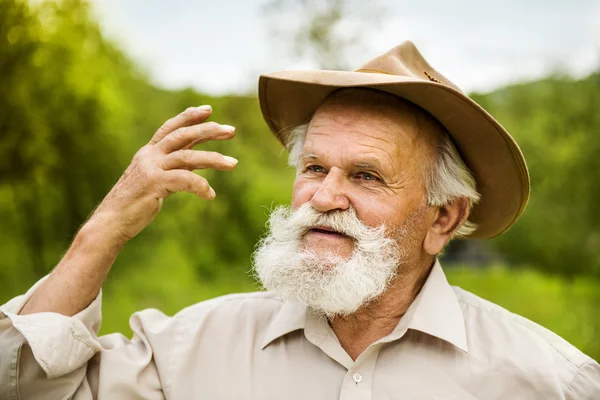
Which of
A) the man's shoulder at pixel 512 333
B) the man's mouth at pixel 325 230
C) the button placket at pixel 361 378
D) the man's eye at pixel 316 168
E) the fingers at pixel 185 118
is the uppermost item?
the fingers at pixel 185 118

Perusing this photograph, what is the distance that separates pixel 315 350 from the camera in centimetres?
247

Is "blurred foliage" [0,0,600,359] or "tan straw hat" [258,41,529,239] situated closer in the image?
"tan straw hat" [258,41,529,239]

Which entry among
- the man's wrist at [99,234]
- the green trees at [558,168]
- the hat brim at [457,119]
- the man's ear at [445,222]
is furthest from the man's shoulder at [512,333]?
the green trees at [558,168]

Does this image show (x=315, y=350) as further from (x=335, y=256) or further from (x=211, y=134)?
(x=211, y=134)

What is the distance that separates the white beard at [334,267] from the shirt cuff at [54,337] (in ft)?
2.56

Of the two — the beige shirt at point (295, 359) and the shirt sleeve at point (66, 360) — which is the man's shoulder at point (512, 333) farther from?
the shirt sleeve at point (66, 360)

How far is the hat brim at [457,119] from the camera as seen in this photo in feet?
7.79

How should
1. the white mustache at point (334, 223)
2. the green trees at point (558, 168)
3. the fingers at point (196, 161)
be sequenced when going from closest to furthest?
the fingers at point (196, 161)
the white mustache at point (334, 223)
the green trees at point (558, 168)

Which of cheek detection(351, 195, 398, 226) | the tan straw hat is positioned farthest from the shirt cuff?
the tan straw hat

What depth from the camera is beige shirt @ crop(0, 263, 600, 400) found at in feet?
7.17

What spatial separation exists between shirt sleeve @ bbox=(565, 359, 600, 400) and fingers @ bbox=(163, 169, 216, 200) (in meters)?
1.61

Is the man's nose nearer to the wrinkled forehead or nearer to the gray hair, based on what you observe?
the wrinkled forehead

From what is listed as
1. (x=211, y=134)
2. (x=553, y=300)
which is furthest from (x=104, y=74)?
(x=553, y=300)

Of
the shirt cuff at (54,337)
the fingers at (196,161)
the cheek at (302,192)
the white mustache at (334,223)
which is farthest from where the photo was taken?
the cheek at (302,192)
